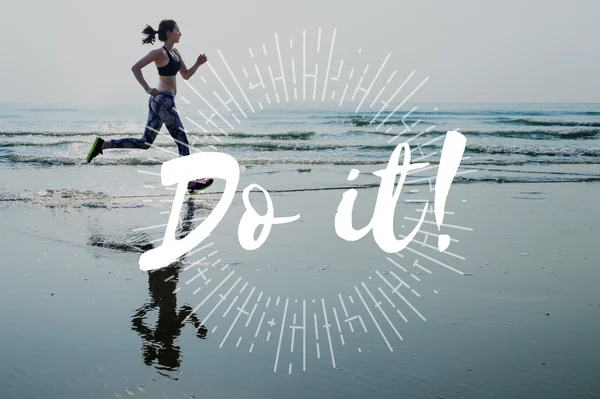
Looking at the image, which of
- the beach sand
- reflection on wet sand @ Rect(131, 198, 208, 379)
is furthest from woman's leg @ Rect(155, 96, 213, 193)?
reflection on wet sand @ Rect(131, 198, 208, 379)

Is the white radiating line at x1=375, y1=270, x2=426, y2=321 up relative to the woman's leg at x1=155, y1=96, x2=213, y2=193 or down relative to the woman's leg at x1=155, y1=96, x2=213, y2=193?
down

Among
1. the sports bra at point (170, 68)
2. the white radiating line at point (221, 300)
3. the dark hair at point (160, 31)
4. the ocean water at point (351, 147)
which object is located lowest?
the white radiating line at point (221, 300)

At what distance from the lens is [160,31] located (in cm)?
768

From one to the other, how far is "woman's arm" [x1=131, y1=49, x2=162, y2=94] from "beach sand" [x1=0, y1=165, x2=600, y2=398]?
1598 mm

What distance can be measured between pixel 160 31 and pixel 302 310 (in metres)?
4.15

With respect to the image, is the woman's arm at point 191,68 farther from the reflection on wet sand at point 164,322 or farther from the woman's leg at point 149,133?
the reflection on wet sand at point 164,322

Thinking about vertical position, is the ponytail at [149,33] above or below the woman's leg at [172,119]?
above

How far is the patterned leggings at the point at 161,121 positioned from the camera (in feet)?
26.0

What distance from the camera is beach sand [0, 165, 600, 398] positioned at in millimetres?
3689

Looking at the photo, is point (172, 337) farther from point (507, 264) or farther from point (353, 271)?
point (507, 264)

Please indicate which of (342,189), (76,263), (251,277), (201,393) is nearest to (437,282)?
(251,277)

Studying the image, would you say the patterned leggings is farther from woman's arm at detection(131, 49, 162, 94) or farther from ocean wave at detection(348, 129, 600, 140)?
ocean wave at detection(348, 129, 600, 140)

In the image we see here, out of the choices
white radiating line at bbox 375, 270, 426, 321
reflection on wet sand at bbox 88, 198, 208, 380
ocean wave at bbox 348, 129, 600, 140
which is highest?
ocean wave at bbox 348, 129, 600, 140

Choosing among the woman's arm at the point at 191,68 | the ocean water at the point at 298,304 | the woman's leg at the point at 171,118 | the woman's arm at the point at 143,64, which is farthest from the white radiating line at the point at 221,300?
the woman's arm at the point at 191,68
